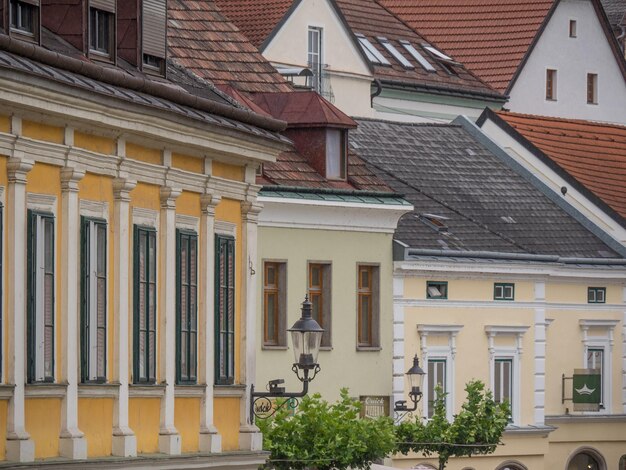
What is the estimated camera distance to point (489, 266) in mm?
51688

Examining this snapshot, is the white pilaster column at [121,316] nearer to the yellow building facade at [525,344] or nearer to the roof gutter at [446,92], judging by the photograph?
the yellow building facade at [525,344]

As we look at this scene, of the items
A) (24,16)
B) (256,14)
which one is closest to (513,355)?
(256,14)

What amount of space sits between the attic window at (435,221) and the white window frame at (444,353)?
1932 mm

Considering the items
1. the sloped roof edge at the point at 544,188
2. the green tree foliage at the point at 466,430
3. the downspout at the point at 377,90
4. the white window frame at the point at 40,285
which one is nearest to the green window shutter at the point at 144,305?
the white window frame at the point at 40,285

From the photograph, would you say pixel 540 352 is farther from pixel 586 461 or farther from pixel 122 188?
pixel 122 188

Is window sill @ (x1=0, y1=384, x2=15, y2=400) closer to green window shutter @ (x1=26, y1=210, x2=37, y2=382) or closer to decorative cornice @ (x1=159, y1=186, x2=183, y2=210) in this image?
green window shutter @ (x1=26, y1=210, x2=37, y2=382)

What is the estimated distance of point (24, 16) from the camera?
2575cm

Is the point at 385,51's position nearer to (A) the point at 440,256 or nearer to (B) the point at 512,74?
(B) the point at 512,74

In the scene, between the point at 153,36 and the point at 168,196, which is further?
the point at 153,36

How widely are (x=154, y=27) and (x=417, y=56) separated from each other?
137 ft

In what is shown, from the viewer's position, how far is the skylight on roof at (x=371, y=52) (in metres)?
68.7

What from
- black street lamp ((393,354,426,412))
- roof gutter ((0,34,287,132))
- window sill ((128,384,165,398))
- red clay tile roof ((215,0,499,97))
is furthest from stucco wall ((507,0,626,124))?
window sill ((128,384,165,398))

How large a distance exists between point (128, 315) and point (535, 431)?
1046 inches

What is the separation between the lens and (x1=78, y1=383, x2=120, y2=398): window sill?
26.6m
